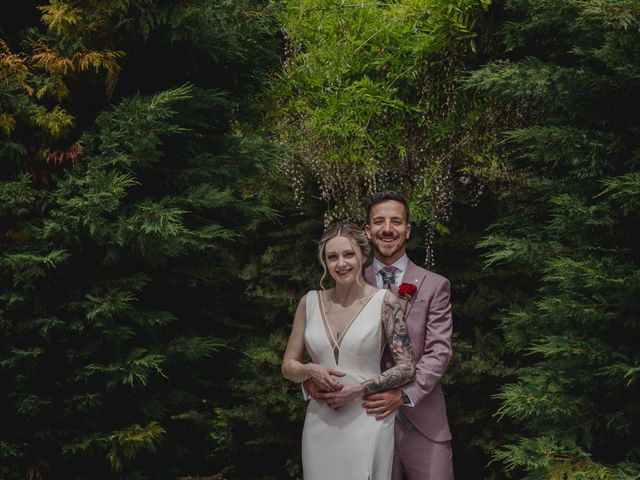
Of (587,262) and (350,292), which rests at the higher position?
(587,262)

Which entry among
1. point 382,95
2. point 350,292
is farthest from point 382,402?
point 382,95

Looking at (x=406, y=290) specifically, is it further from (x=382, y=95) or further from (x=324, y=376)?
(x=382, y=95)

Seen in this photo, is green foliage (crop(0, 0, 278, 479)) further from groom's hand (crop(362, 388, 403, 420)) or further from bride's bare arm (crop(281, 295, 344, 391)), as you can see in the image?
groom's hand (crop(362, 388, 403, 420))

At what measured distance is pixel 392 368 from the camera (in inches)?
140

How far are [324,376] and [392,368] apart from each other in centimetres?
32

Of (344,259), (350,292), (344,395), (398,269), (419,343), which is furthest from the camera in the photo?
(398,269)

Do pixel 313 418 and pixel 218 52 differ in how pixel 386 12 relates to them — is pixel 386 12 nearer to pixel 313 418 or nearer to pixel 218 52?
pixel 218 52

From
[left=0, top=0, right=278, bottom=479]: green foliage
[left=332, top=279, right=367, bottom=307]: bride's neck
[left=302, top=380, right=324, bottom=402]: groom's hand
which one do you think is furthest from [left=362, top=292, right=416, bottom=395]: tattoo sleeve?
[left=0, top=0, right=278, bottom=479]: green foliage

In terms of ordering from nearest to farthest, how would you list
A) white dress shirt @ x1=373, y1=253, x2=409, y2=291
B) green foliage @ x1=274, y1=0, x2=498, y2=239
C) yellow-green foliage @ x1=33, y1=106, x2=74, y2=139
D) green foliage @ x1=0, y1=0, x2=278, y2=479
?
1. white dress shirt @ x1=373, y1=253, x2=409, y2=291
2. green foliage @ x1=0, y1=0, x2=278, y2=479
3. yellow-green foliage @ x1=33, y1=106, x2=74, y2=139
4. green foliage @ x1=274, y1=0, x2=498, y2=239

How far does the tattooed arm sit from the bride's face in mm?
217

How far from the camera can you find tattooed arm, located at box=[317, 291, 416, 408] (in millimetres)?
3527

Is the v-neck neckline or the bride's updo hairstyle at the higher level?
the bride's updo hairstyle

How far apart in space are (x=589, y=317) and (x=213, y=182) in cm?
273

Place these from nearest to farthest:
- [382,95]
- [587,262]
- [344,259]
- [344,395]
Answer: [344,395] < [344,259] < [587,262] < [382,95]
